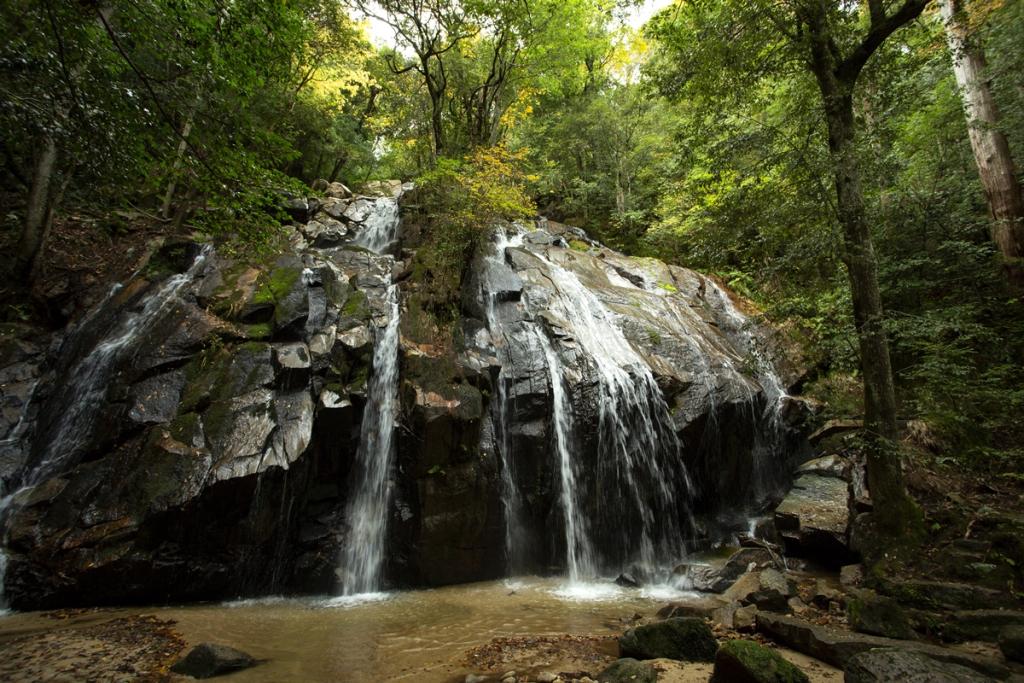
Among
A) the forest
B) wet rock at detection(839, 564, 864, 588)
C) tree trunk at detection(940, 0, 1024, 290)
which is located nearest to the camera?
the forest

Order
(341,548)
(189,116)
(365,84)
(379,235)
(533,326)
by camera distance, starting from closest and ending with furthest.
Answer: (189,116)
(341,548)
(533,326)
(379,235)
(365,84)

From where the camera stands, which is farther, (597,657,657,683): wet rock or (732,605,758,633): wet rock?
(732,605,758,633): wet rock

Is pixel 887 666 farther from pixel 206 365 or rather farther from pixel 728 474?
pixel 206 365

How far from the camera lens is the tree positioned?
6012mm

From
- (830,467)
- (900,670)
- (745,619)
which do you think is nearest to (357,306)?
(745,619)

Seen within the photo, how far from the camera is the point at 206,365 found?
7.73 meters

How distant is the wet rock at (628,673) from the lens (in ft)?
11.8

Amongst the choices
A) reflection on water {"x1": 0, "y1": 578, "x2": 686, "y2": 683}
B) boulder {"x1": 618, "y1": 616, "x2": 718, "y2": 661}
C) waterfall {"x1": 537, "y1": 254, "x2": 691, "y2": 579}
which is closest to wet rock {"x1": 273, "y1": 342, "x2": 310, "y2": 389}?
reflection on water {"x1": 0, "y1": 578, "x2": 686, "y2": 683}

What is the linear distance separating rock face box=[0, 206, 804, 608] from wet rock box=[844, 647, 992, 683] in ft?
16.7

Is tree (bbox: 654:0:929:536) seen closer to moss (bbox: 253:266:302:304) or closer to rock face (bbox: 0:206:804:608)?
rock face (bbox: 0:206:804:608)

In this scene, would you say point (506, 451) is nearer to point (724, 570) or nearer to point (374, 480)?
point (374, 480)

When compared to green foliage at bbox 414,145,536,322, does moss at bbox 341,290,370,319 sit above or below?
below

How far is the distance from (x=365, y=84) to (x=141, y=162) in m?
16.5

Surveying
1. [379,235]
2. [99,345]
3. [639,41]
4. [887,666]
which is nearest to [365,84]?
[379,235]
